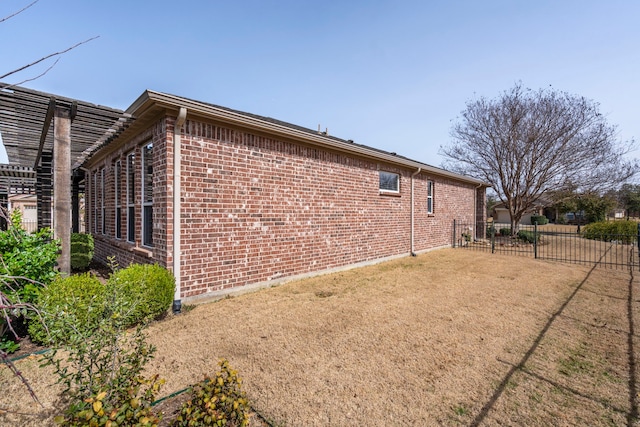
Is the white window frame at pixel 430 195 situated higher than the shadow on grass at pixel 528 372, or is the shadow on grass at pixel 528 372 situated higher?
the white window frame at pixel 430 195

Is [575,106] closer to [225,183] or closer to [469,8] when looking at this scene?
[469,8]

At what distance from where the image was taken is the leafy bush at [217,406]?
1951mm

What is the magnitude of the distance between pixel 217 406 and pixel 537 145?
18221 millimetres

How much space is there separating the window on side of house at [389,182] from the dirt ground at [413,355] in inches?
164

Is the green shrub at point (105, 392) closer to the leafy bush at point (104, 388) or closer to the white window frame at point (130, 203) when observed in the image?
the leafy bush at point (104, 388)

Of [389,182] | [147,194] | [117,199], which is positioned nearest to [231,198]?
[147,194]

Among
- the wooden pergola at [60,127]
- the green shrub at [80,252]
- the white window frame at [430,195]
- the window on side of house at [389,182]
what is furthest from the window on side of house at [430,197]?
the green shrub at [80,252]

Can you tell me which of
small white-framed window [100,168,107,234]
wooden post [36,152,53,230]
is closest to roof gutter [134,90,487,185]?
small white-framed window [100,168,107,234]

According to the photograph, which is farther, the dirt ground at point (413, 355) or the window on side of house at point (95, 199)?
the window on side of house at point (95, 199)

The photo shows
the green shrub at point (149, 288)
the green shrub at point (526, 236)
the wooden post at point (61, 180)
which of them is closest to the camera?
the green shrub at point (149, 288)

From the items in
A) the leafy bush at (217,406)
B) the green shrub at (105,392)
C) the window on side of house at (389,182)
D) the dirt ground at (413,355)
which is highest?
the window on side of house at (389,182)

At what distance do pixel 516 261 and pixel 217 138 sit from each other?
1001 centimetres

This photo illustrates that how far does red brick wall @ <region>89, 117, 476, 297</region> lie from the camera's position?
5.20 metres

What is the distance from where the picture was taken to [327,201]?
7.66m
